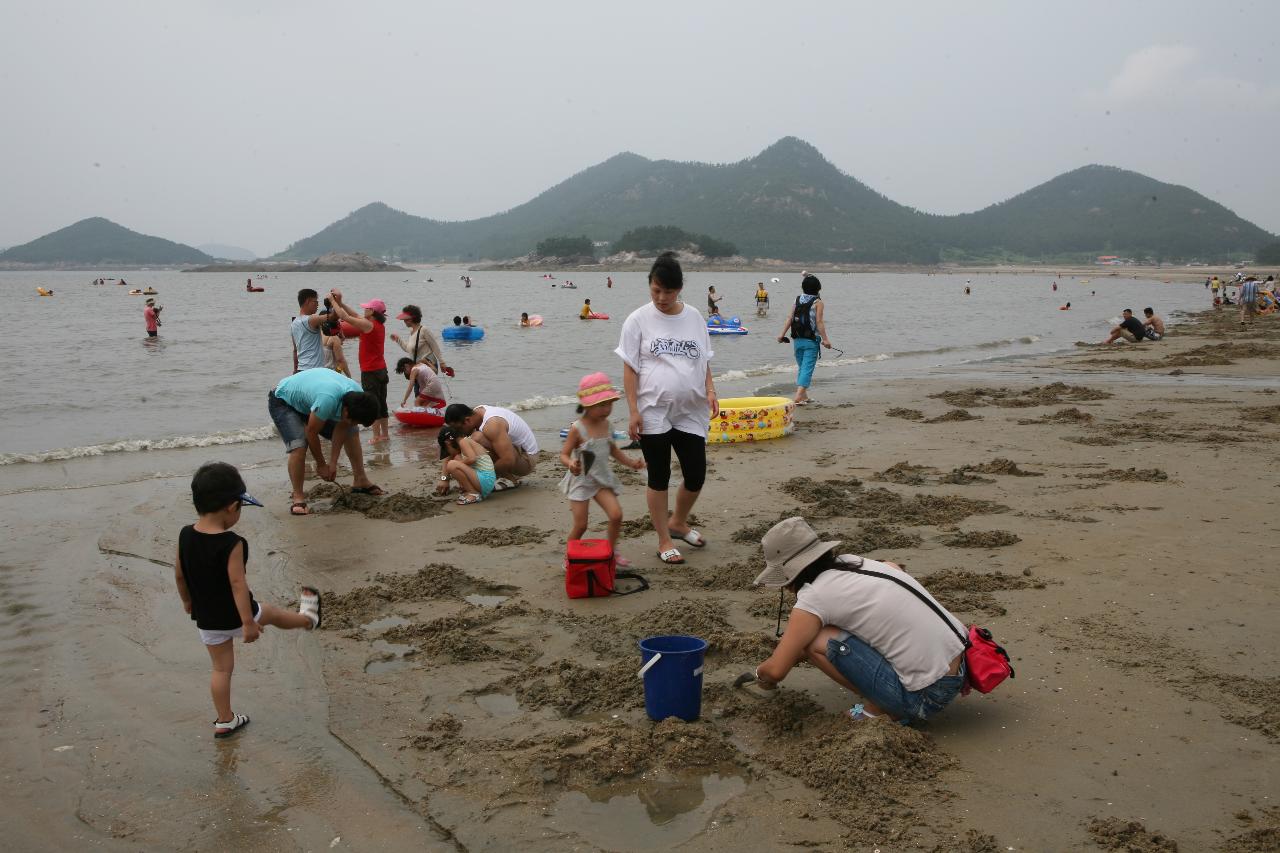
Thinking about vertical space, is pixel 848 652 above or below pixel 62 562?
above

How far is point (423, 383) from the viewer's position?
13070mm

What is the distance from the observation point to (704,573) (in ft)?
20.5

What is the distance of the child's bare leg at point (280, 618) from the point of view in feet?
14.4

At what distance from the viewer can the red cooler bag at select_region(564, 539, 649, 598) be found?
Result: 19.1 ft

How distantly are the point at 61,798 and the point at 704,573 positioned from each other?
3.75 metres

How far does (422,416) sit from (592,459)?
772cm

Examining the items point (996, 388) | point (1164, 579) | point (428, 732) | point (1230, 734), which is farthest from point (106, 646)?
point (996, 388)

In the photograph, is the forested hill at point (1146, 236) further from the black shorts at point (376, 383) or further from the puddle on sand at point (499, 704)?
the puddle on sand at point (499, 704)

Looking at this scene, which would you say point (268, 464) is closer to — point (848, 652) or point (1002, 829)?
point (848, 652)

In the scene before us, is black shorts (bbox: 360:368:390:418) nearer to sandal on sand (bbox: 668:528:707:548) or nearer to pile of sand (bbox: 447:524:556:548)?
pile of sand (bbox: 447:524:556:548)

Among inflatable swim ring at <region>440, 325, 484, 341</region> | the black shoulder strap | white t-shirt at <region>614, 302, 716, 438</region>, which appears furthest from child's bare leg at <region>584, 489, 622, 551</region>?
inflatable swim ring at <region>440, 325, 484, 341</region>

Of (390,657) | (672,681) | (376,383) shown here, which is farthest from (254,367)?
(672,681)

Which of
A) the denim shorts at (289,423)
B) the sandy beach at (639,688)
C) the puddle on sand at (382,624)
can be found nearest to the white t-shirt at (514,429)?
the sandy beach at (639,688)

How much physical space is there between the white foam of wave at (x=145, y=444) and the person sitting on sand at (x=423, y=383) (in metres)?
2.28
